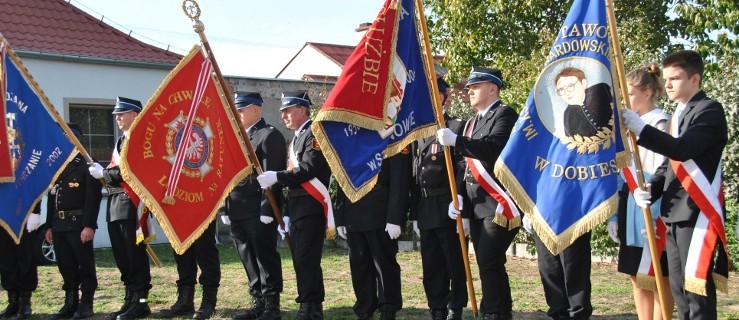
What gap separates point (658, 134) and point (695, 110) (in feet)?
1.17

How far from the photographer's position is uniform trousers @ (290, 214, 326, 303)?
22.9 ft

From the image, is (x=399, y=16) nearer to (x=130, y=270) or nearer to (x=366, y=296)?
(x=366, y=296)

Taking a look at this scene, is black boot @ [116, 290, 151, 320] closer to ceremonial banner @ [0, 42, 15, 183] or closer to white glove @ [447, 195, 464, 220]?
ceremonial banner @ [0, 42, 15, 183]

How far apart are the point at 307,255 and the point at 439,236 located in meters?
1.17

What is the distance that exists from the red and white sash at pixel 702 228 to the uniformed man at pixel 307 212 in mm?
3155

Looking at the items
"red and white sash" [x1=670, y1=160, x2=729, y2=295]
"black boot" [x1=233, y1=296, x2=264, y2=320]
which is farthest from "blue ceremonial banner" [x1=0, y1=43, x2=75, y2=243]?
"red and white sash" [x1=670, y1=160, x2=729, y2=295]

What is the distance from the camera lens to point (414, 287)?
356 inches

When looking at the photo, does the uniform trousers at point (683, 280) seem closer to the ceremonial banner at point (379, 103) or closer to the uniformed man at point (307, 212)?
the ceremonial banner at point (379, 103)

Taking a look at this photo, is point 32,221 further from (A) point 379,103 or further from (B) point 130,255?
(A) point 379,103

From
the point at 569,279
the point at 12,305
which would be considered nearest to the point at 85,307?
the point at 12,305

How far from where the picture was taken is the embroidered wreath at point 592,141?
16.4 feet

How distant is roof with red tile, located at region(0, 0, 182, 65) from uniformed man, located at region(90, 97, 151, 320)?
733 cm

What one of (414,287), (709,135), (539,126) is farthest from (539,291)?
(709,135)

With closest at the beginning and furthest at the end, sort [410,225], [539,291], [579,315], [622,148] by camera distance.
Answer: [622,148] < [579,315] < [539,291] < [410,225]
